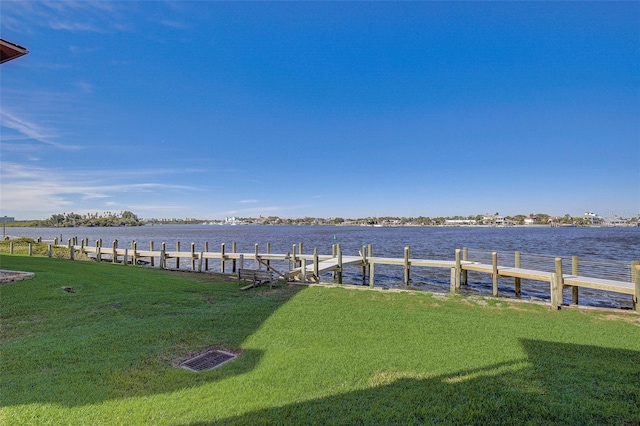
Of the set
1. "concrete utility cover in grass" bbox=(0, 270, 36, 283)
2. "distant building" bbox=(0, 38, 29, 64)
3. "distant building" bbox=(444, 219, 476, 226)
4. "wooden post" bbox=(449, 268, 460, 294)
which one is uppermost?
"distant building" bbox=(0, 38, 29, 64)

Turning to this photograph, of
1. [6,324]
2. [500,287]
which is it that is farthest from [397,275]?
[6,324]

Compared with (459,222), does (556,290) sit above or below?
below

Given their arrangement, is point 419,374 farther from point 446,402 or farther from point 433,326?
point 433,326

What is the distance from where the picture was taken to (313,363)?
562 cm

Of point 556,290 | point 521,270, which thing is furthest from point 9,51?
point 521,270

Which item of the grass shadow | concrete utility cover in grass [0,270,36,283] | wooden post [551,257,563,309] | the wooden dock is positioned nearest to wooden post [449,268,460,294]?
the wooden dock

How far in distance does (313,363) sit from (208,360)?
1933 mm

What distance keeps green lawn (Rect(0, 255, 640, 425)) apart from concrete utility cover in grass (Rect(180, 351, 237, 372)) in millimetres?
223

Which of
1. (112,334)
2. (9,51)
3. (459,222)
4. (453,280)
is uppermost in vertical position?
(9,51)

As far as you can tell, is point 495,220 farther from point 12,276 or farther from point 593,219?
point 12,276

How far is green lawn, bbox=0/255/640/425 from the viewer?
165 inches

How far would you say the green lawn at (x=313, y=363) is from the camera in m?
4.20

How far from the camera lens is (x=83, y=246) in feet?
94.6

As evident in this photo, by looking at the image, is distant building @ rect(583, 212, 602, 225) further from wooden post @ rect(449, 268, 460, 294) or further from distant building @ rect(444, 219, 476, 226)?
wooden post @ rect(449, 268, 460, 294)
